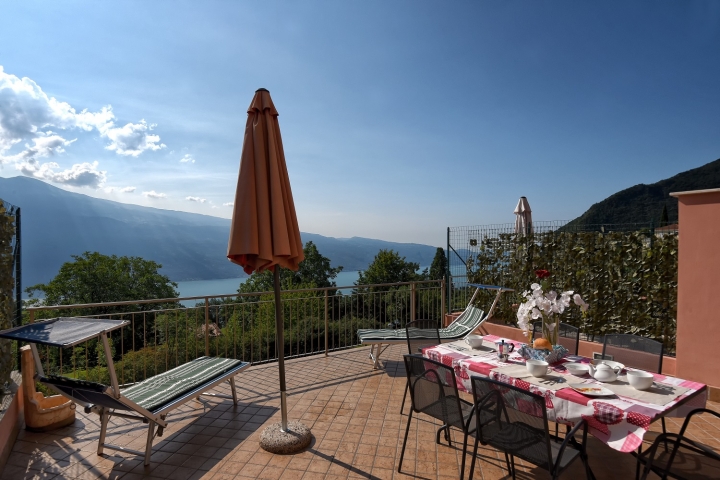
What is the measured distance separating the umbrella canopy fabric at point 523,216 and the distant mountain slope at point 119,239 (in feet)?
179

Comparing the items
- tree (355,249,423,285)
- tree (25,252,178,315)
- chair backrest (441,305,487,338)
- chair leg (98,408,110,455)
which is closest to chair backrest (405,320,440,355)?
chair backrest (441,305,487,338)

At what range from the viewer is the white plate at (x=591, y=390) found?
86.5 inches

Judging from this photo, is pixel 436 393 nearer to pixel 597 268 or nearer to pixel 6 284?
pixel 6 284

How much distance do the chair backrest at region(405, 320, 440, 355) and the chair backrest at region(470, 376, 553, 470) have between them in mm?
1542

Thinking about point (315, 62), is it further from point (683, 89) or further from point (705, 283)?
Result: point (683, 89)

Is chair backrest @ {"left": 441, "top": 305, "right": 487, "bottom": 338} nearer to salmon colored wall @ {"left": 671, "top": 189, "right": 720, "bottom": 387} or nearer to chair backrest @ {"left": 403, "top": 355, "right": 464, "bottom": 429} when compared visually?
salmon colored wall @ {"left": 671, "top": 189, "right": 720, "bottom": 387}

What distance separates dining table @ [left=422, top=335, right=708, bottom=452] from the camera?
2.00m

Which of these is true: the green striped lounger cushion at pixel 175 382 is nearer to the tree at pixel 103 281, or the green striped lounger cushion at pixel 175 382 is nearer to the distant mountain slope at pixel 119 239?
the tree at pixel 103 281

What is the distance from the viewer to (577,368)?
8.74 feet

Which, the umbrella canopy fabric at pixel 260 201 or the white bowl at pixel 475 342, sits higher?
the umbrella canopy fabric at pixel 260 201

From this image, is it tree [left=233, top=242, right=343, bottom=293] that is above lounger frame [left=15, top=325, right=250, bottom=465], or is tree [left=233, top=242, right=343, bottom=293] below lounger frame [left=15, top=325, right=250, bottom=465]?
below

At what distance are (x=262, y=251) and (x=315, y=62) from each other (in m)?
5.88

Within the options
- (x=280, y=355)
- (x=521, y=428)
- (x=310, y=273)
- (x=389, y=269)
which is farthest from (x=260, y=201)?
(x=310, y=273)

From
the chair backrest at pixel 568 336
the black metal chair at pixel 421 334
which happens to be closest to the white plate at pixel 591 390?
the chair backrest at pixel 568 336
